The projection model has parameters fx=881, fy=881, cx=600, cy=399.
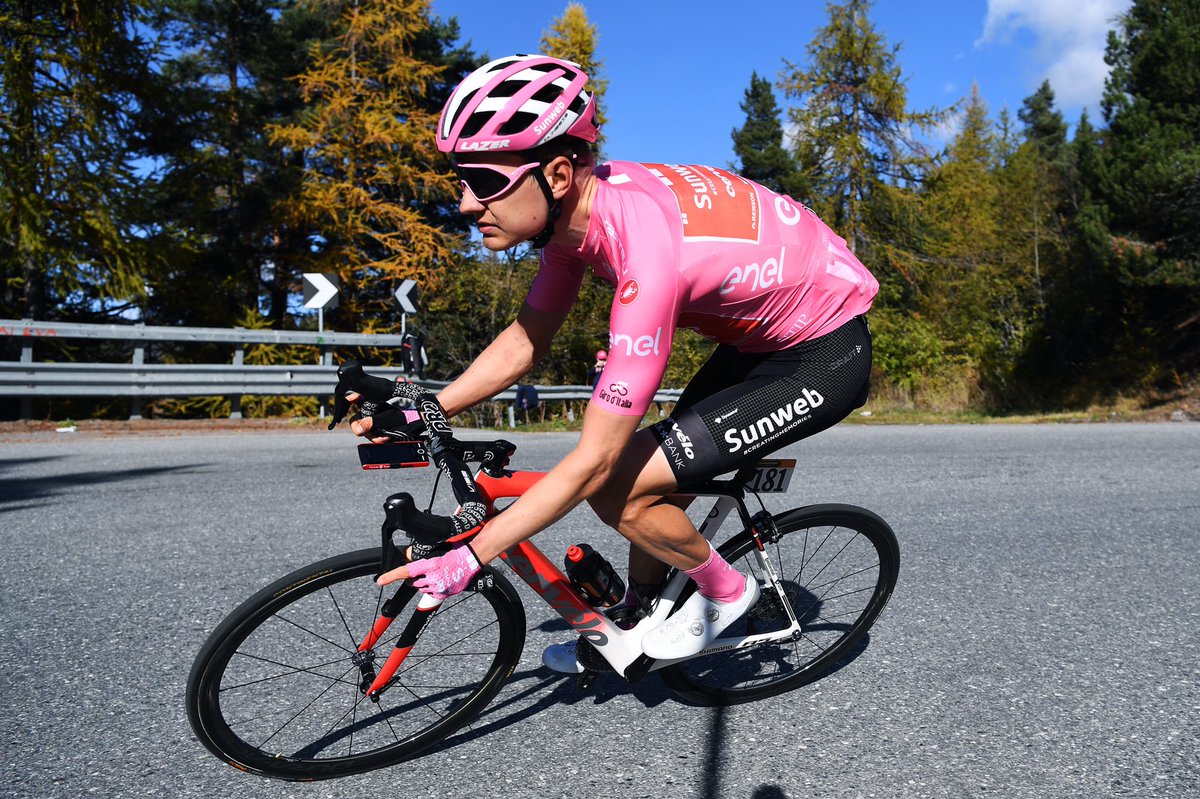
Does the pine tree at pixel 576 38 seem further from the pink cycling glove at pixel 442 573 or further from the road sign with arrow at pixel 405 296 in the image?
the pink cycling glove at pixel 442 573

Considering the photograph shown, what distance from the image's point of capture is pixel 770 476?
10.3 ft

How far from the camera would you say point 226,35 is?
25.3 m

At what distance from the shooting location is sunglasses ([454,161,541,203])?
2389 millimetres

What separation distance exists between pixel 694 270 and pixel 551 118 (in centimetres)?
57

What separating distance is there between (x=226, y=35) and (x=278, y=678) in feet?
88.1

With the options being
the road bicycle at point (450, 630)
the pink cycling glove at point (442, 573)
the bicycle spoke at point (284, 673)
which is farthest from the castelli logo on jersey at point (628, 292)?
the bicycle spoke at point (284, 673)

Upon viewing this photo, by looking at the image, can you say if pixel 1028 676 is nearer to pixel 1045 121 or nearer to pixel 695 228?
pixel 695 228

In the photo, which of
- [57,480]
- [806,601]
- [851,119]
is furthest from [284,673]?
[851,119]

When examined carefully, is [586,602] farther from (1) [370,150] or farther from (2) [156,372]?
(1) [370,150]

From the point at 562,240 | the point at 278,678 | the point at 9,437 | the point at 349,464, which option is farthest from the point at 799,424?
the point at 9,437

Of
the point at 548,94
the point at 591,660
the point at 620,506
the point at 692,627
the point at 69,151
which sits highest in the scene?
the point at 69,151

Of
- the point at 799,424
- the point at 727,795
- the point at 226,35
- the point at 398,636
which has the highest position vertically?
the point at 226,35

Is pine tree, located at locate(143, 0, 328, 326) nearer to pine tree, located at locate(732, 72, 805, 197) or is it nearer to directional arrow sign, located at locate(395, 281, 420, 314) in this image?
directional arrow sign, located at locate(395, 281, 420, 314)

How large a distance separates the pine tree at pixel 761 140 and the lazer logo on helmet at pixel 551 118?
39.4 m
